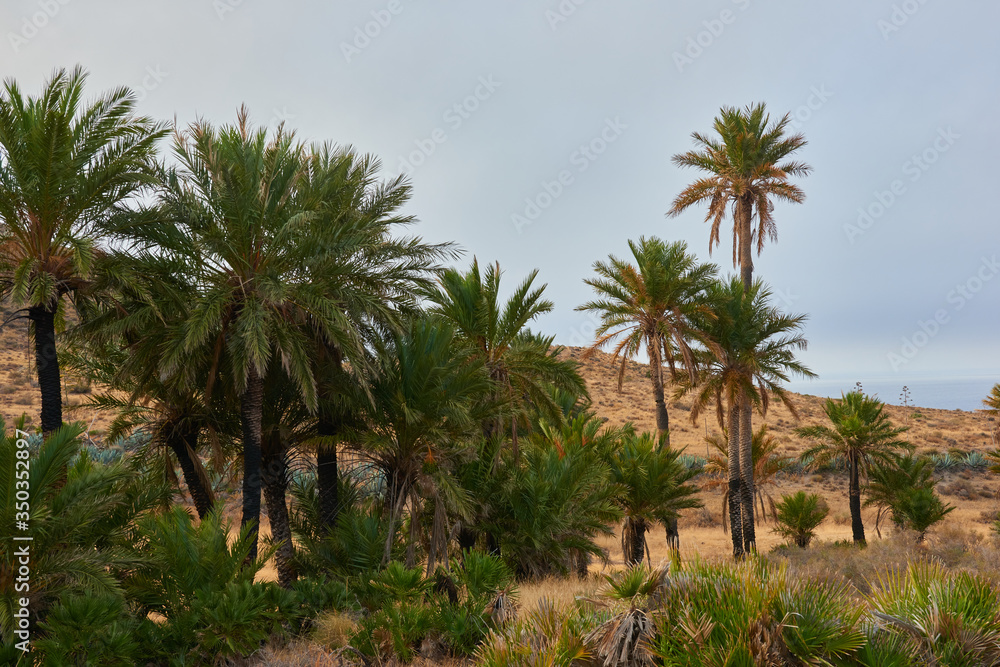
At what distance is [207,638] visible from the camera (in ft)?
25.9

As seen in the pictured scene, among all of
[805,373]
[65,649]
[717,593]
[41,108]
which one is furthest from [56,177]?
[805,373]

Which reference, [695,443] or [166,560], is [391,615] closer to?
[166,560]

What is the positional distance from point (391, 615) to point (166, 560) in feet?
11.6

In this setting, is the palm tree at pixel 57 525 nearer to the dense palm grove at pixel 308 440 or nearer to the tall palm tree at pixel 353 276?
the dense palm grove at pixel 308 440

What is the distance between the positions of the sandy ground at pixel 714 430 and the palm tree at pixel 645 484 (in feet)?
6.20

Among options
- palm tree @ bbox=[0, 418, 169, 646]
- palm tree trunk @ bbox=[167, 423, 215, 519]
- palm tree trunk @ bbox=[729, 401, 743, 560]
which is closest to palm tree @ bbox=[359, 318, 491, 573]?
palm tree trunk @ bbox=[167, 423, 215, 519]

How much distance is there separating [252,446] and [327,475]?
288cm

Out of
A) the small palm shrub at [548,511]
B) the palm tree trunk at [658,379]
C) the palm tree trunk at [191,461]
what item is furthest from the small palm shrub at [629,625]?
the palm tree trunk at [658,379]

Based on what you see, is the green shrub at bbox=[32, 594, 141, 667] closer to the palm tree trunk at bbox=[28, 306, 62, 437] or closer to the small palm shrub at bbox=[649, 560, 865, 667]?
the palm tree trunk at bbox=[28, 306, 62, 437]

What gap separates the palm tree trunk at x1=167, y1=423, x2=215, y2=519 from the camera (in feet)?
49.2

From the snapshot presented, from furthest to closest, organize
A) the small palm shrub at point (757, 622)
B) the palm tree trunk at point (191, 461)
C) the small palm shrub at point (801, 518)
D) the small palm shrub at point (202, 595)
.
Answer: the small palm shrub at point (801, 518)
the palm tree trunk at point (191, 461)
the small palm shrub at point (202, 595)
the small palm shrub at point (757, 622)

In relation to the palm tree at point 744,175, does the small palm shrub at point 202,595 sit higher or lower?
lower

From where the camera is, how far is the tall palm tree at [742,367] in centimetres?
2284

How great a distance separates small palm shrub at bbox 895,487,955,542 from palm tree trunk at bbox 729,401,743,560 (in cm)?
635
